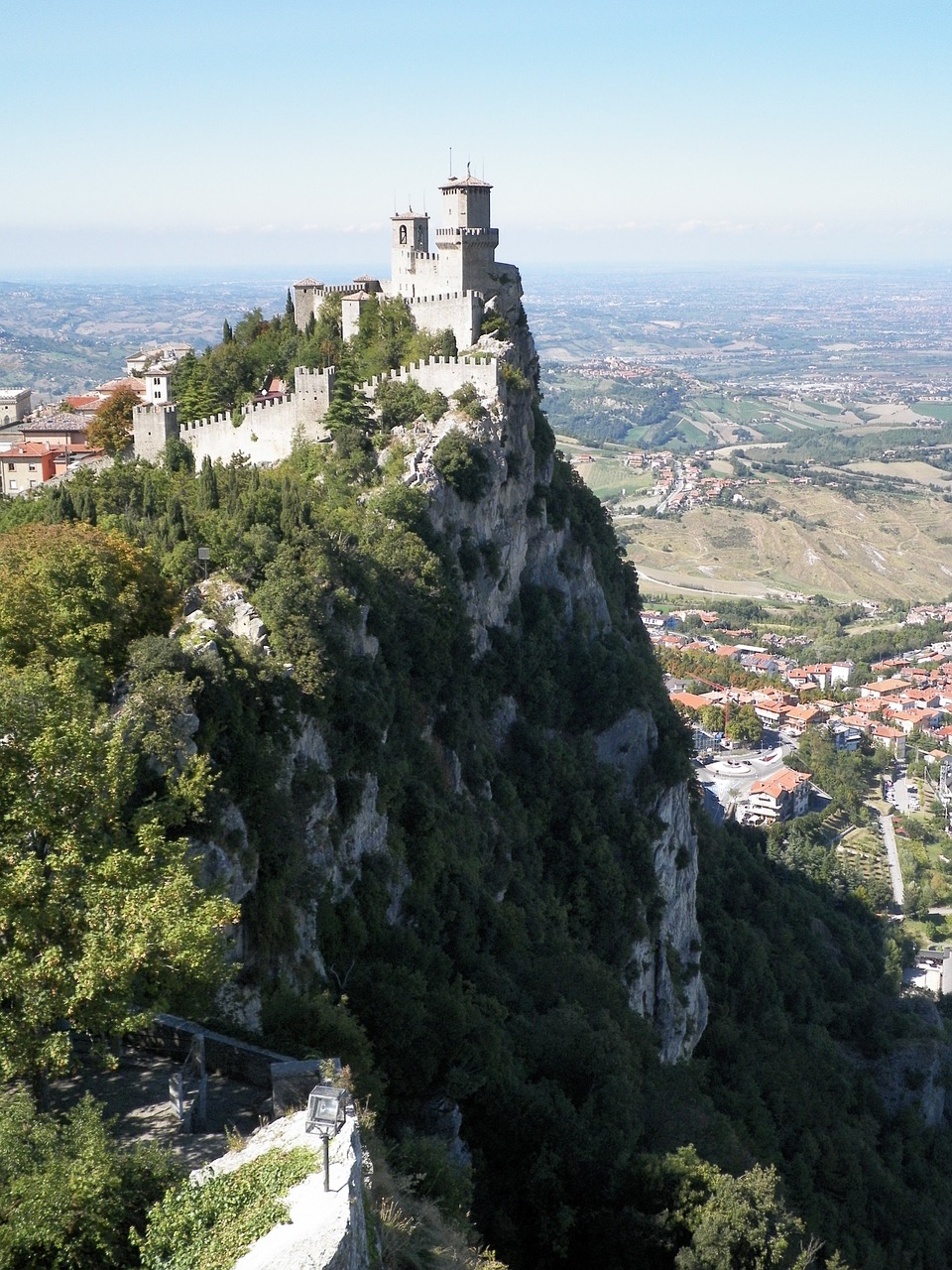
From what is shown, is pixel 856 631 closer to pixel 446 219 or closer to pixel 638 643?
pixel 638 643

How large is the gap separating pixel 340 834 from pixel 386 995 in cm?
409

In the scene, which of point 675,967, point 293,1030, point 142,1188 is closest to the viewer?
point 142,1188

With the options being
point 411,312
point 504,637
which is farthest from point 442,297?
point 504,637

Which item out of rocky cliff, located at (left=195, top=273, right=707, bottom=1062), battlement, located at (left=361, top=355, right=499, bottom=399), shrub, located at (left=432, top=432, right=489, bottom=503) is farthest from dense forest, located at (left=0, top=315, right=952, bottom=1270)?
battlement, located at (left=361, top=355, right=499, bottom=399)

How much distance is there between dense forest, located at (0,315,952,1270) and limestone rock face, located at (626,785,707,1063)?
1.05m

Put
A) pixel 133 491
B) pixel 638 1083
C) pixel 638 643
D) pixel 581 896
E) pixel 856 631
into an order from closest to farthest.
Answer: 1. pixel 638 1083
2. pixel 133 491
3. pixel 581 896
4. pixel 638 643
5. pixel 856 631

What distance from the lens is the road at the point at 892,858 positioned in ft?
305

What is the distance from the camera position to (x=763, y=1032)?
52.2 meters

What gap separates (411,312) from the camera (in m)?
48.1

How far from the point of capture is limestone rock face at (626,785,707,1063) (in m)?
44.8

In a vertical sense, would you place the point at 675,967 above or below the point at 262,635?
below

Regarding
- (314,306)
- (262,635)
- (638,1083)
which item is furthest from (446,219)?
(638,1083)

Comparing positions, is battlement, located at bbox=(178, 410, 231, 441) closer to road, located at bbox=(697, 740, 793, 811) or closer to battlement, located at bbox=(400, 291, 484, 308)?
battlement, located at bbox=(400, 291, 484, 308)

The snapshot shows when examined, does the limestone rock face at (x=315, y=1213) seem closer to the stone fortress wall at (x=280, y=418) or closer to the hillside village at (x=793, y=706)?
the stone fortress wall at (x=280, y=418)
